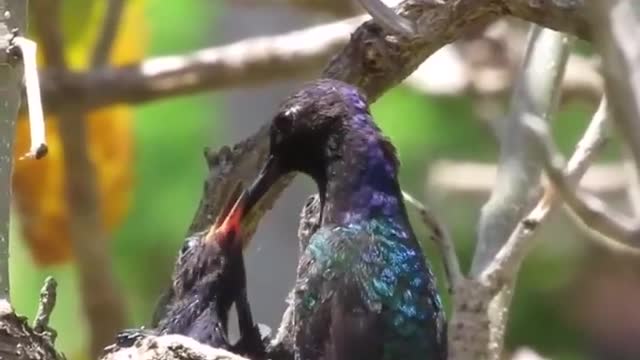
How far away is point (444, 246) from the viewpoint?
5.92 ft

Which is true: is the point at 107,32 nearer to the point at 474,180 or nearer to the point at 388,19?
the point at 474,180

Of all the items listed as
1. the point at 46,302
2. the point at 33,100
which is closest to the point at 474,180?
the point at 46,302

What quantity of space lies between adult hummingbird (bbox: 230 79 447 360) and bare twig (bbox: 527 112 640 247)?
243 mm

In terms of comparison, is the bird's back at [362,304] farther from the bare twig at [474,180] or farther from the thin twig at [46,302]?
the bare twig at [474,180]

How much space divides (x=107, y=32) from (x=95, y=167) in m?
0.24

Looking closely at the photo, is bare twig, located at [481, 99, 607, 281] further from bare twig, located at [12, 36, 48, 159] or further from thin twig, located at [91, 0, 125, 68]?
thin twig, located at [91, 0, 125, 68]

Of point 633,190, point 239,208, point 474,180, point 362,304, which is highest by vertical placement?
point 239,208

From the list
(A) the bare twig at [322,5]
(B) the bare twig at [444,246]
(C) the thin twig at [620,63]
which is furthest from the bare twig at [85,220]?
(C) the thin twig at [620,63]

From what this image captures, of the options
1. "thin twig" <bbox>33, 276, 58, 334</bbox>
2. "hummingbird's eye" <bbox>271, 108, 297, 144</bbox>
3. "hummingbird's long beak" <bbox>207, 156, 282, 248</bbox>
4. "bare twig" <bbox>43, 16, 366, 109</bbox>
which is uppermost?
"thin twig" <bbox>33, 276, 58, 334</bbox>

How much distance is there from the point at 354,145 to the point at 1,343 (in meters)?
0.62

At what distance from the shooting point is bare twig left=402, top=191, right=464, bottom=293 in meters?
1.78

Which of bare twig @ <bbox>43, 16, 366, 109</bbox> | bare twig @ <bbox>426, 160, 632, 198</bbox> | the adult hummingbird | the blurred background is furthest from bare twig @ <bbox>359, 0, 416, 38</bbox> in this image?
bare twig @ <bbox>426, 160, 632, 198</bbox>

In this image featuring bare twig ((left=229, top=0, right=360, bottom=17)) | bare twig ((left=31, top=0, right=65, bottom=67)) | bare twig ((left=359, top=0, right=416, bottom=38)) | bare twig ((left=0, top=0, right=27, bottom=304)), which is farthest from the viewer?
bare twig ((left=229, top=0, right=360, bottom=17))

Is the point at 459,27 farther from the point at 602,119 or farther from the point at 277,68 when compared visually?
the point at 277,68
